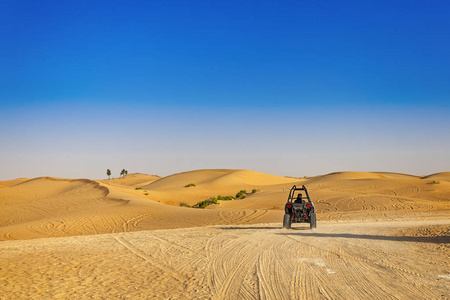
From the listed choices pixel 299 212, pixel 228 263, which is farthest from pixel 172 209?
pixel 228 263

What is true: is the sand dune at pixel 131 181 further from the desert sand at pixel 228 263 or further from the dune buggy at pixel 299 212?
the dune buggy at pixel 299 212

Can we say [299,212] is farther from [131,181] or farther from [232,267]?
[131,181]

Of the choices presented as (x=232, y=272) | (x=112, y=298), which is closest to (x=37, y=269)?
(x=112, y=298)

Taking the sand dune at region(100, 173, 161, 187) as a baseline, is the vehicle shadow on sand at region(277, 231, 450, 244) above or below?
below

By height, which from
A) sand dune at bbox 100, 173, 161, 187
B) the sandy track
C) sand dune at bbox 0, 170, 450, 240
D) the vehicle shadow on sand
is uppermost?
sand dune at bbox 100, 173, 161, 187

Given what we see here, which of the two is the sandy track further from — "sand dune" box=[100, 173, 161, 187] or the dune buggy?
"sand dune" box=[100, 173, 161, 187]

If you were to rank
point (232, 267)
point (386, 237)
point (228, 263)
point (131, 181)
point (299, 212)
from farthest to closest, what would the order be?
1. point (131, 181)
2. point (299, 212)
3. point (386, 237)
4. point (228, 263)
5. point (232, 267)

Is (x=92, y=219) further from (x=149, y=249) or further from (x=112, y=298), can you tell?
(x=112, y=298)

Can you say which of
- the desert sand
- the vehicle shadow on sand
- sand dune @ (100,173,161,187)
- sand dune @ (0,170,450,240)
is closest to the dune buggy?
the desert sand

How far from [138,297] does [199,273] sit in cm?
206

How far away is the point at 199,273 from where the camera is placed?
8.53 metres

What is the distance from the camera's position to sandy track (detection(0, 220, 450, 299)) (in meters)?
7.00

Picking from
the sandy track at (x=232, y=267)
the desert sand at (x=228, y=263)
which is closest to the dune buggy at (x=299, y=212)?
the desert sand at (x=228, y=263)

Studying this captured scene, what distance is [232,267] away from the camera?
9.06 meters
